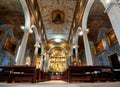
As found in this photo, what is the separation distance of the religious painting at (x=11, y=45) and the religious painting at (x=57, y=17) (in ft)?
21.4

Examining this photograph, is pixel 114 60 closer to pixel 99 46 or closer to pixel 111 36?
pixel 111 36

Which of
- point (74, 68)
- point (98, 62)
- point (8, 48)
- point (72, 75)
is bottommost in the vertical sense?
point (72, 75)

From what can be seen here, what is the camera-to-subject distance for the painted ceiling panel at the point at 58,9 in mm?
12945

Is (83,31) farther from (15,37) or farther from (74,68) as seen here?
(15,37)

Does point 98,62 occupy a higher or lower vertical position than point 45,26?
lower

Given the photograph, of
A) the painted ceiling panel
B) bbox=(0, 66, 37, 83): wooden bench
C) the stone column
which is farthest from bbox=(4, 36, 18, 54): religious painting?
the stone column

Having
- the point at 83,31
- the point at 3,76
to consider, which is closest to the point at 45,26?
the point at 83,31

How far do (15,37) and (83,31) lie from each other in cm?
1027

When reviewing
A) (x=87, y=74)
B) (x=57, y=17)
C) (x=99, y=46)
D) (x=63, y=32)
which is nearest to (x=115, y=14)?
(x=87, y=74)

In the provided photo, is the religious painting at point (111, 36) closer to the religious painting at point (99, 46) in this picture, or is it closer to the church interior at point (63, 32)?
the church interior at point (63, 32)

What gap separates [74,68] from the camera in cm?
655

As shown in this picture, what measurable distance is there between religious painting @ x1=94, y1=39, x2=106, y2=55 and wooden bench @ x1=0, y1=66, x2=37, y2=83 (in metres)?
10.4

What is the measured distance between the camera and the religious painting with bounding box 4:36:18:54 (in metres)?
13.5

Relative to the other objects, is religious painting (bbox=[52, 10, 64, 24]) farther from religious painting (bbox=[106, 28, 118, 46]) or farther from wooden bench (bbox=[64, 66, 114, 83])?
wooden bench (bbox=[64, 66, 114, 83])
